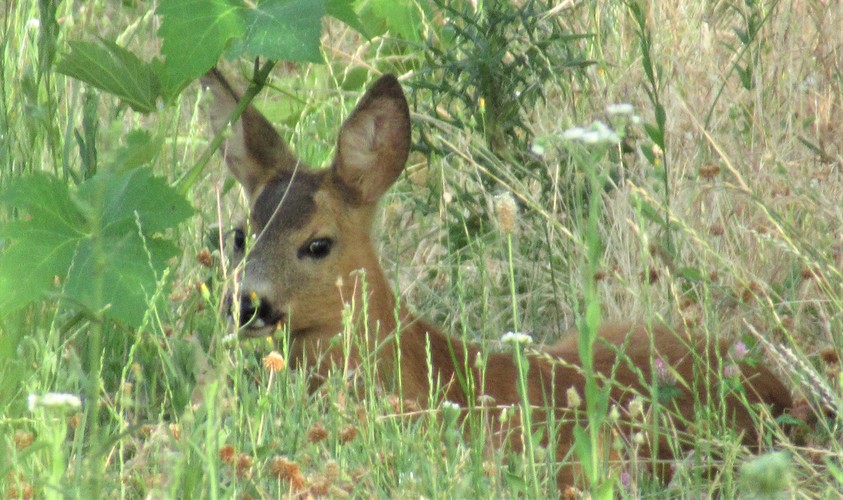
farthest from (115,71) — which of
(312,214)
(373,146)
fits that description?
(373,146)

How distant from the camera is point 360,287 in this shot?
14.5ft

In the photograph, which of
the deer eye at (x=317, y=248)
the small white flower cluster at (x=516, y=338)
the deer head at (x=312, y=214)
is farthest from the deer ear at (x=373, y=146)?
the small white flower cluster at (x=516, y=338)

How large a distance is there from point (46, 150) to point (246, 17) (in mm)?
1126

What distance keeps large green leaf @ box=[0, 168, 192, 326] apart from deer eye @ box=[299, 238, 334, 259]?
72cm

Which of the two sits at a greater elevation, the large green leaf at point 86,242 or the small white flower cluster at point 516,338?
the large green leaf at point 86,242

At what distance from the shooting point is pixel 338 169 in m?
4.77

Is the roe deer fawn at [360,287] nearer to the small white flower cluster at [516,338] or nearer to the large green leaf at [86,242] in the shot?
the large green leaf at [86,242]

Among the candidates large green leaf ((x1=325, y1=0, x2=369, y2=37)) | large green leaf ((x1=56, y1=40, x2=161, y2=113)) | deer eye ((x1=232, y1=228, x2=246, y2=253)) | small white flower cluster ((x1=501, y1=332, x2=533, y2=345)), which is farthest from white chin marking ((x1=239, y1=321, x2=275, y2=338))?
small white flower cluster ((x1=501, y1=332, x2=533, y2=345))

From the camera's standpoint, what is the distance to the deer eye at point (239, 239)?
15.2 feet

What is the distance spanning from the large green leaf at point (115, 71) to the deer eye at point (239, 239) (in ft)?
1.84

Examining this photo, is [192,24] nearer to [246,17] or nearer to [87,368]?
[246,17]

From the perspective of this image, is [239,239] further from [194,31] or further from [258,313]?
[194,31]

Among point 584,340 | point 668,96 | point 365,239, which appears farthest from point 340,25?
point 584,340

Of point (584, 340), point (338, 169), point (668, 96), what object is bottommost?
point (584, 340)
